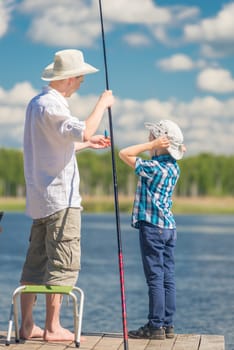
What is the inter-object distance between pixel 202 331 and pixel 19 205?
100748mm

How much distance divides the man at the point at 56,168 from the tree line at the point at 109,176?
3872 inches

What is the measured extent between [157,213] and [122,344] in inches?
33.5

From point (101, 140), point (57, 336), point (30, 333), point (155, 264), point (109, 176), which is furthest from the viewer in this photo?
point (109, 176)

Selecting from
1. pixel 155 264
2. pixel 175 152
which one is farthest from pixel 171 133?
pixel 155 264

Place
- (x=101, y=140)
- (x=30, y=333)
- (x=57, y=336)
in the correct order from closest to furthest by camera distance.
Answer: (x=101, y=140), (x=57, y=336), (x=30, y=333)

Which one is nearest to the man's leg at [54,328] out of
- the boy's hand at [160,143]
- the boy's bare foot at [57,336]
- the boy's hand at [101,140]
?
the boy's bare foot at [57,336]

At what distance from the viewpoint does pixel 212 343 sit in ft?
19.2

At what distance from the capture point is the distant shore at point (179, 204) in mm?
107125

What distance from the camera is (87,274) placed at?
2250cm

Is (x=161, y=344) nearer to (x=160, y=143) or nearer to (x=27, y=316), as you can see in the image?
(x=27, y=316)

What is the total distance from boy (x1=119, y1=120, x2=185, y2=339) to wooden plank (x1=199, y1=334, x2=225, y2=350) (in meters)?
0.24

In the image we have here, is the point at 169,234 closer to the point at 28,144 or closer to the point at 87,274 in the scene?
the point at 28,144

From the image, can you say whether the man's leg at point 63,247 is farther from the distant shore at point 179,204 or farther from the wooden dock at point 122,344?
the distant shore at point 179,204

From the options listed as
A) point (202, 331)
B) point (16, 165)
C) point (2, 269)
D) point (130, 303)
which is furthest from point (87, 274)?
point (16, 165)
